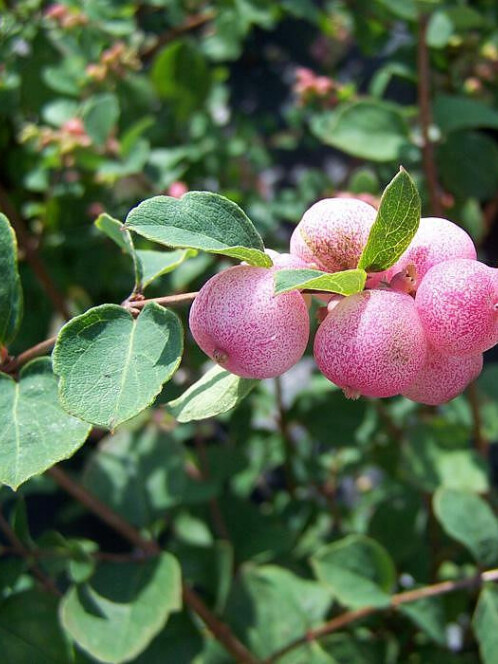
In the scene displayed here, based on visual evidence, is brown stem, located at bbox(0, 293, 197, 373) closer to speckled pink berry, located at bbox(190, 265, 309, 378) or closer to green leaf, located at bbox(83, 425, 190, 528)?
speckled pink berry, located at bbox(190, 265, 309, 378)

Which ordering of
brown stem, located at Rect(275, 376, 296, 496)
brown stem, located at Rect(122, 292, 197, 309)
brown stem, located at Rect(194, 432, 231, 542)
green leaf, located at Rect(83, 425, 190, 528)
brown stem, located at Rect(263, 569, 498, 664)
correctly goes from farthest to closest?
brown stem, located at Rect(275, 376, 296, 496) → brown stem, located at Rect(194, 432, 231, 542) → green leaf, located at Rect(83, 425, 190, 528) → brown stem, located at Rect(263, 569, 498, 664) → brown stem, located at Rect(122, 292, 197, 309)

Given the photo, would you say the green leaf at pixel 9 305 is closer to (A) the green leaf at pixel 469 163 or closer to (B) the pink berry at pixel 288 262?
(B) the pink berry at pixel 288 262

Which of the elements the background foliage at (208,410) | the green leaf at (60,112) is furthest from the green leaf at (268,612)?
the green leaf at (60,112)

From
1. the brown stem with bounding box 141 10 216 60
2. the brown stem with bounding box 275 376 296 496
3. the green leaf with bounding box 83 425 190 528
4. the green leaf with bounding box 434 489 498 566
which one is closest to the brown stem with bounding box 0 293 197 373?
the green leaf with bounding box 83 425 190 528

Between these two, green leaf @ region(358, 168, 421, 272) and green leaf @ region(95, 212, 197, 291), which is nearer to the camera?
green leaf @ region(358, 168, 421, 272)

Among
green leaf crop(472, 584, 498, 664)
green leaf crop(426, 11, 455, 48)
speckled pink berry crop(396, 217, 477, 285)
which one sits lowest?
green leaf crop(472, 584, 498, 664)

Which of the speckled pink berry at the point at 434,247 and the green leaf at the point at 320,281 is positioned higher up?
the green leaf at the point at 320,281
